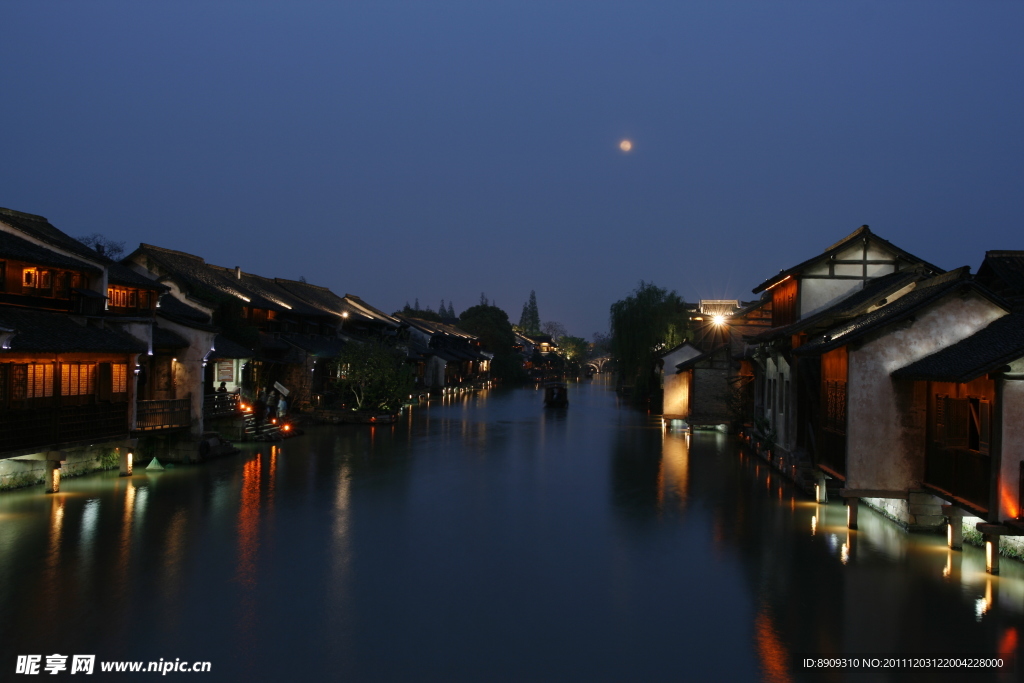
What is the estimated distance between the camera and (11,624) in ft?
31.2

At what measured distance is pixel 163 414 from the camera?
21719mm

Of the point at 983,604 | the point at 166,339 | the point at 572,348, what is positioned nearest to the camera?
the point at 983,604

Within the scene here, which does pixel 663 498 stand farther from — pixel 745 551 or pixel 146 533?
pixel 146 533

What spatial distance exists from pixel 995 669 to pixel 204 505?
1532 centimetres

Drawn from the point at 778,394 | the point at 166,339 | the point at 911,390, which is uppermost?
the point at 166,339

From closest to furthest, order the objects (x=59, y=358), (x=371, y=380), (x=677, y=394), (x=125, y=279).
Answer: (x=59, y=358) → (x=125, y=279) → (x=371, y=380) → (x=677, y=394)

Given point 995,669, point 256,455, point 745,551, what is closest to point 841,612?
point 995,669

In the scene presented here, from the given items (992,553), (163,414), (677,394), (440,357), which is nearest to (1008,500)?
(992,553)

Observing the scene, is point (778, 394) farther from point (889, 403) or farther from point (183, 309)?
point (183, 309)

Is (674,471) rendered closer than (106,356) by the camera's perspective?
No

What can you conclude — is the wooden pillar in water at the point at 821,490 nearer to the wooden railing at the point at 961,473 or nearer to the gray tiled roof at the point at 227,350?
the wooden railing at the point at 961,473

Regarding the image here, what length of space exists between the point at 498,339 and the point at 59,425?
8490cm

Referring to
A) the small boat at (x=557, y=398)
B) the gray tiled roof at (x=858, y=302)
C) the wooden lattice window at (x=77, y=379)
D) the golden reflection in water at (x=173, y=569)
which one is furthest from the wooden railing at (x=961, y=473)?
the small boat at (x=557, y=398)

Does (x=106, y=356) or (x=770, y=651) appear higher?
(x=106, y=356)
